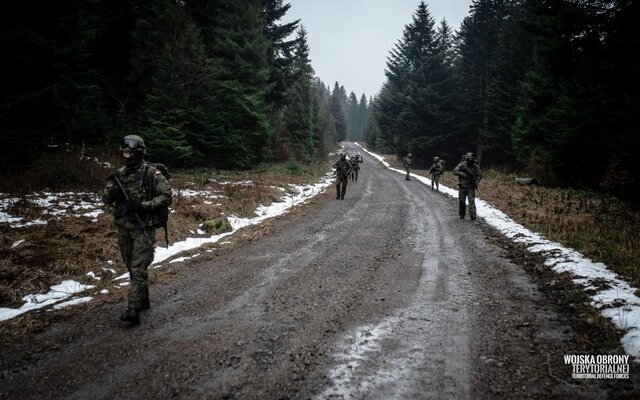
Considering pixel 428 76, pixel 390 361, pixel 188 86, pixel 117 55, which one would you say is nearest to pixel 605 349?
pixel 390 361

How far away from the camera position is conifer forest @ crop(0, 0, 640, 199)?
33.3 ft

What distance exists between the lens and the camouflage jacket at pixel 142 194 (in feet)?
14.3

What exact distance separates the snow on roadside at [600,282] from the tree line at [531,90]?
16.5 ft

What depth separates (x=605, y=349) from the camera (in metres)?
3.35

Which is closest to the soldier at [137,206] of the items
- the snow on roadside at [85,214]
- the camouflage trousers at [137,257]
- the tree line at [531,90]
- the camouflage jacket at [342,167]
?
the camouflage trousers at [137,257]

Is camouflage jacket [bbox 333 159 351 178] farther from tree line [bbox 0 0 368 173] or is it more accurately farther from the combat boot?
the combat boot

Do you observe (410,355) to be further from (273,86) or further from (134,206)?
(273,86)

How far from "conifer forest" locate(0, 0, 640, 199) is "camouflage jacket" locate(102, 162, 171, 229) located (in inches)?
321

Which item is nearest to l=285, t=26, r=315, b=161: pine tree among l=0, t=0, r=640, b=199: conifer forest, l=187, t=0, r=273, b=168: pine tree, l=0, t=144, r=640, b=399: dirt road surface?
l=0, t=0, r=640, b=199: conifer forest

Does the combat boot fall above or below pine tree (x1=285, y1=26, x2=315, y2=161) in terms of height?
below

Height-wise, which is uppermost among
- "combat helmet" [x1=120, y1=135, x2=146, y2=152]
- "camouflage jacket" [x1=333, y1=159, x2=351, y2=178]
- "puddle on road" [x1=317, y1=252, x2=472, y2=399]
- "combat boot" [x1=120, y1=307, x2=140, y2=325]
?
"combat helmet" [x1=120, y1=135, x2=146, y2=152]

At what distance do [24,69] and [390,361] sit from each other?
13764 mm

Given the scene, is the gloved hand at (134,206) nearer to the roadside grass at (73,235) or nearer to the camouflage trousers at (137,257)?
the camouflage trousers at (137,257)

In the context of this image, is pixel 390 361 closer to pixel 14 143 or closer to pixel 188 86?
pixel 14 143
